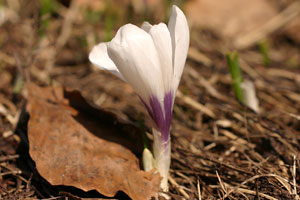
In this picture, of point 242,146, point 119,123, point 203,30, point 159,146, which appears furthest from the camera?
point 203,30

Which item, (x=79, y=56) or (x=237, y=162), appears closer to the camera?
(x=237, y=162)

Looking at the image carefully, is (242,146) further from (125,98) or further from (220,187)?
(125,98)

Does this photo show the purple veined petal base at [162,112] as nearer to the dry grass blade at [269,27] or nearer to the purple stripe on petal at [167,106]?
the purple stripe on petal at [167,106]

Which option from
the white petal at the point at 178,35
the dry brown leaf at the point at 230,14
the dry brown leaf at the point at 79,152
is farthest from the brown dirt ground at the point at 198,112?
the white petal at the point at 178,35

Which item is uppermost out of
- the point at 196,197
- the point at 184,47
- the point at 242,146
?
the point at 184,47

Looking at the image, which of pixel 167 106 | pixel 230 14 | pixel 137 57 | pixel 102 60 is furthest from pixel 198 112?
pixel 230 14

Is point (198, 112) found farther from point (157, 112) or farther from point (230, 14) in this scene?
point (230, 14)

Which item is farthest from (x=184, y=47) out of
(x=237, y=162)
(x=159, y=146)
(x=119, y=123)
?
(x=237, y=162)
